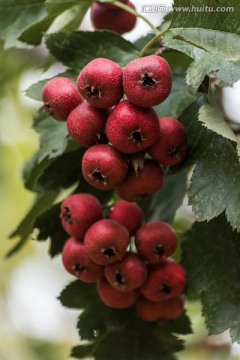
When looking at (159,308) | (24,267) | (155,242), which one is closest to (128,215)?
(155,242)

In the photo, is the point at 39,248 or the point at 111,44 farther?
the point at 39,248

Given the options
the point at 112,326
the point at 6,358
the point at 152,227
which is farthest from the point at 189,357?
the point at 152,227

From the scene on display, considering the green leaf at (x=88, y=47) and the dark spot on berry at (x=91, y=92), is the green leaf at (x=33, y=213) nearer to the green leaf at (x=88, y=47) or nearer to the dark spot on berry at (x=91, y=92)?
the green leaf at (x=88, y=47)

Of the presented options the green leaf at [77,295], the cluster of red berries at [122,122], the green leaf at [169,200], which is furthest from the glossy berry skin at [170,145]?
the green leaf at [77,295]

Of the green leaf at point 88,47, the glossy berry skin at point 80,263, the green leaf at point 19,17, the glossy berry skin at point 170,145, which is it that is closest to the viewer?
the glossy berry skin at point 170,145

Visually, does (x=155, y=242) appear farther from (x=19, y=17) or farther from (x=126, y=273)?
(x=19, y=17)

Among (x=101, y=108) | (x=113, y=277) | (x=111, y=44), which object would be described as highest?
(x=111, y=44)

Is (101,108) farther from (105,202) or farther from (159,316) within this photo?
(159,316)

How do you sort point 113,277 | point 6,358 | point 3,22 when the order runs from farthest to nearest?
1. point 6,358
2. point 3,22
3. point 113,277
